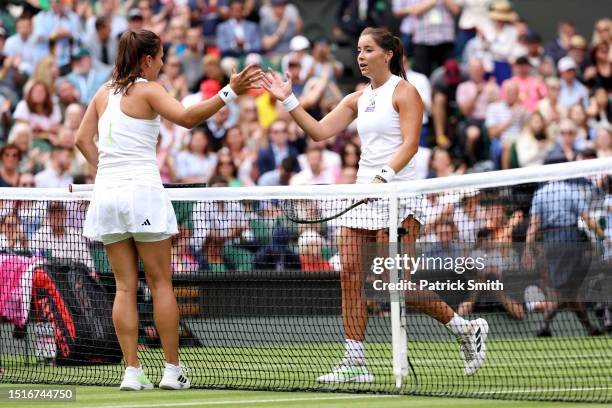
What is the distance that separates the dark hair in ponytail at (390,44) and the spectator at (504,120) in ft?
28.6

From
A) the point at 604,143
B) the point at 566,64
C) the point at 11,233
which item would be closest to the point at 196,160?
the point at 604,143

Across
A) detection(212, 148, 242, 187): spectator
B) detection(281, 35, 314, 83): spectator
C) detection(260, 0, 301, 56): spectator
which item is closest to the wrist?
detection(212, 148, 242, 187): spectator

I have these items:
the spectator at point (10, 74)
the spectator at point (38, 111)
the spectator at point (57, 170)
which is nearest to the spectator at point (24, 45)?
the spectator at point (10, 74)

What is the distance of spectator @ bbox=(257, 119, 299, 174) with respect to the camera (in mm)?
17219

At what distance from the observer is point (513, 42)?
20.1 m

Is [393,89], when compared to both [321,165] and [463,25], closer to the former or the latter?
[321,165]

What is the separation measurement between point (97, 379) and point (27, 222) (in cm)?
149

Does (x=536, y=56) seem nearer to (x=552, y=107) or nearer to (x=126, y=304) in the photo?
(x=552, y=107)

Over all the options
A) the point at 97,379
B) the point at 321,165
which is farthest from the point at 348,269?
the point at 321,165

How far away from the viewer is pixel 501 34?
2012 centimetres

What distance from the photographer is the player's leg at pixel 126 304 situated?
836 centimetres

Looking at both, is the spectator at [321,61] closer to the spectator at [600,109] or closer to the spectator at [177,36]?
the spectator at [177,36]

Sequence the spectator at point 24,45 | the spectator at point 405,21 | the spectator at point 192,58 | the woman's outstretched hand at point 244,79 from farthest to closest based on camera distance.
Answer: the spectator at point 405,21, the spectator at point 192,58, the spectator at point 24,45, the woman's outstretched hand at point 244,79

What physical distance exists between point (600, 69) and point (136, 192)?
12519 millimetres
